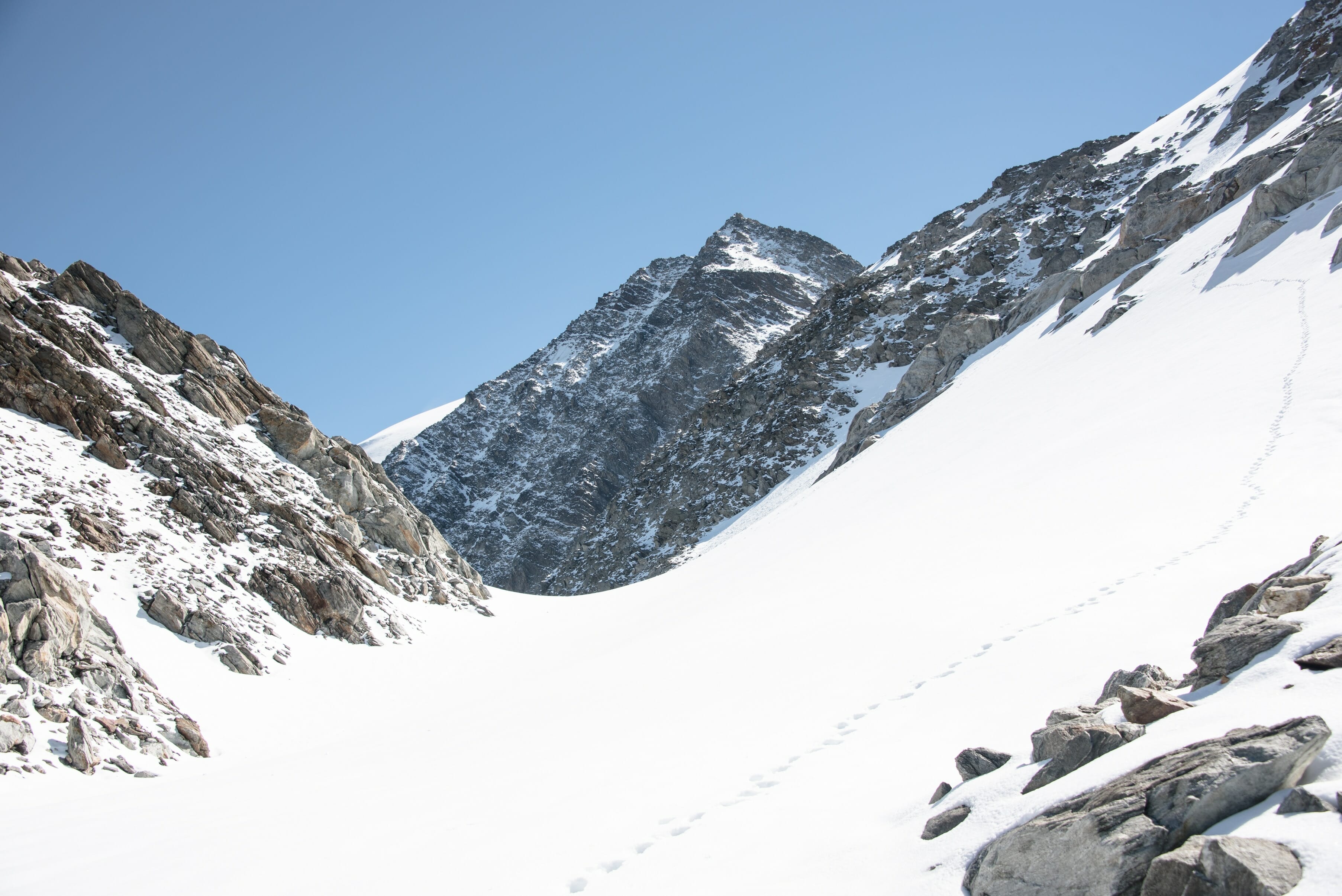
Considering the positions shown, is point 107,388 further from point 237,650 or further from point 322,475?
point 237,650

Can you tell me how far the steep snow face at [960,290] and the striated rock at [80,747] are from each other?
33951mm

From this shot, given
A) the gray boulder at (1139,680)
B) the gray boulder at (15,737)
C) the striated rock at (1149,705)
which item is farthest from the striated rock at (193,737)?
the striated rock at (1149,705)

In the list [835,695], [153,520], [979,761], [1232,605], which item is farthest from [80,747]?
[1232,605]

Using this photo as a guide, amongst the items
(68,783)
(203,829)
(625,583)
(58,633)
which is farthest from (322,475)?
(625,583)

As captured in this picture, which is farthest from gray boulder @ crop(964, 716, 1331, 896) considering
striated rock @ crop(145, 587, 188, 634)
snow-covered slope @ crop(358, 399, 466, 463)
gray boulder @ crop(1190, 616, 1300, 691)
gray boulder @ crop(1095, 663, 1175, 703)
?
snow-covered slope @ crop(358, 399, 466, 463)

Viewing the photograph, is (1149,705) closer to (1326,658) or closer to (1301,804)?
(1326,658)

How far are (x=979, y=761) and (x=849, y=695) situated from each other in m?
3.27

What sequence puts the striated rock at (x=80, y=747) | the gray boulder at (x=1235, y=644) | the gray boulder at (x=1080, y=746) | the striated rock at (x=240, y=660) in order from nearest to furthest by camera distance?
the gray boulder at (x=1080, y=746) → the gray boulder at (x=1235, y=644) → the striated rock at (x=80, y=747) → the striated rock at (x=240, y=660)

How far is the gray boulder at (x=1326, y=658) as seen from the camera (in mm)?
3826

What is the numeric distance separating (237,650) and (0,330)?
12269 millimetres

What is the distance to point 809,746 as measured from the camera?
688cm

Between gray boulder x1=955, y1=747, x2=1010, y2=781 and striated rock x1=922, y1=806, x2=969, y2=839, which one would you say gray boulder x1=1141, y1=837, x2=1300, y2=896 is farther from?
gray boulder x1=955, y1=747, x2=1010, y2=781

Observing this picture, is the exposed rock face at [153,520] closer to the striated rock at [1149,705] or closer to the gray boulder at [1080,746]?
the gray boulder at [1080,746]

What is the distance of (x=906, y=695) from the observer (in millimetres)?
7359
